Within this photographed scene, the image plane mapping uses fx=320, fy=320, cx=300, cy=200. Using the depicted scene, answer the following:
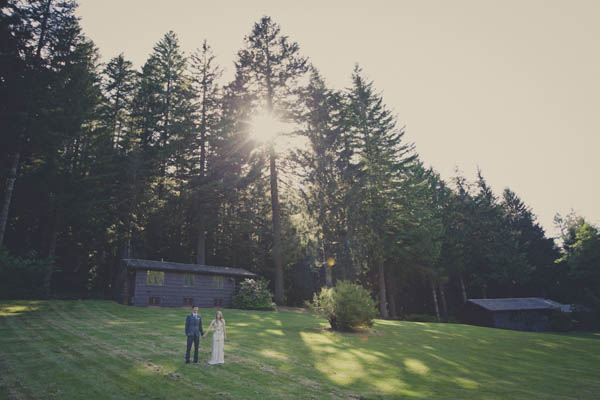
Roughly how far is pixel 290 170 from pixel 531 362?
2204cm

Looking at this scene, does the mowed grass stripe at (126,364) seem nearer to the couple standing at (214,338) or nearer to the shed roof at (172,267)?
the couple standing at (214,338)

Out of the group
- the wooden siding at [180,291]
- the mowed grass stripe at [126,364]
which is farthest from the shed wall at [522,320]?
the mowed grass stripe at [126,364]

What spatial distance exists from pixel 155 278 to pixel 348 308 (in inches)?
630

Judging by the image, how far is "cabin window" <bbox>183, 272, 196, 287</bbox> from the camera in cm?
2646

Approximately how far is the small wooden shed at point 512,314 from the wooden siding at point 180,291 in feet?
95.8

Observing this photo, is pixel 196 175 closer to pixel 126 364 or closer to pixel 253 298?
pixel 253 298

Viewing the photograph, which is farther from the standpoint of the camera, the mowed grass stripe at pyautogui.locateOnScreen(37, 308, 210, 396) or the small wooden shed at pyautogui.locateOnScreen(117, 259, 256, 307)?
the small wooden shed at pyautogui.locateOnScreen(117, 259, 256, 307)

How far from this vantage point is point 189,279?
26703 mm

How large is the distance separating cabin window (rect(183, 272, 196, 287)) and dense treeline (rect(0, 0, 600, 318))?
5590 millimetres

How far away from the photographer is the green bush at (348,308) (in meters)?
17.2

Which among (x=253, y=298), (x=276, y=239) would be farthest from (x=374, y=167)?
(x=253, y=298)

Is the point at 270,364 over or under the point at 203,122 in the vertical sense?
under

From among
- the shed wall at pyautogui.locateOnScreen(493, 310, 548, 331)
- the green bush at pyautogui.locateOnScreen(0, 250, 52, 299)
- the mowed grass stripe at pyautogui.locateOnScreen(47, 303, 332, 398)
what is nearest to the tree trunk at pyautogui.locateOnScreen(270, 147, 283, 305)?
the mowed grass stripe at pyautogui.locateOnScreen(47, 303, 332, 398)

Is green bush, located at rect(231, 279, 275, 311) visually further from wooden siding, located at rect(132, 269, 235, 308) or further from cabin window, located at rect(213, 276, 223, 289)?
cabin window, located at rect(213, 276, 223, 289)
